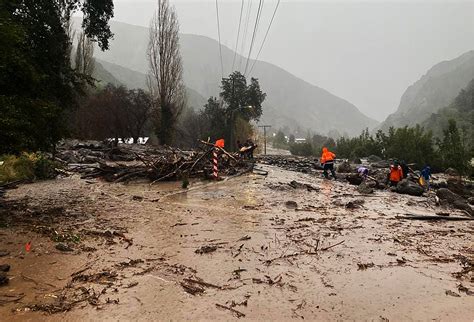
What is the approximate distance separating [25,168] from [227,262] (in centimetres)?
1290

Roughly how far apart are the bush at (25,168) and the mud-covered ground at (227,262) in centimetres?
379

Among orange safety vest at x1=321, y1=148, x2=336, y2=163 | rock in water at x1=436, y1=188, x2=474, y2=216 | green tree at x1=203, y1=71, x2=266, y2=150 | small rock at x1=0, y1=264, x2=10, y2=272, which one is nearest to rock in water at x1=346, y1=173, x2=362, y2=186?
orange safety vest at x1=321, y1=148, x2=336, y2=163

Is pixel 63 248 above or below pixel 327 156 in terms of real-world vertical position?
below

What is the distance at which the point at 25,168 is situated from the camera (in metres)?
14.8

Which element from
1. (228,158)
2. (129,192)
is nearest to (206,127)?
(228,158)

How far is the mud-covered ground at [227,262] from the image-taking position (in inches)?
168

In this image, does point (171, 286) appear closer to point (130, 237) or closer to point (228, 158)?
point (130, 237)

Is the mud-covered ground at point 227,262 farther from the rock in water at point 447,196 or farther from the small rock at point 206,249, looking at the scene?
the rock in water at point 447,196

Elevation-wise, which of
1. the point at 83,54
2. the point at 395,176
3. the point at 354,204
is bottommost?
the point at 354,204

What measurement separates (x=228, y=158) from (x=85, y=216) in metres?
11.8

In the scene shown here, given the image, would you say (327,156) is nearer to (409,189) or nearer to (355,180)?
(355,180)

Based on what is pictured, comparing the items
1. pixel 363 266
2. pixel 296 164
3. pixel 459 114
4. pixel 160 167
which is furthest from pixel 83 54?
pixel 459 114

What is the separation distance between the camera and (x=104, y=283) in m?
4.80

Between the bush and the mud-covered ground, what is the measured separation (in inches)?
149
